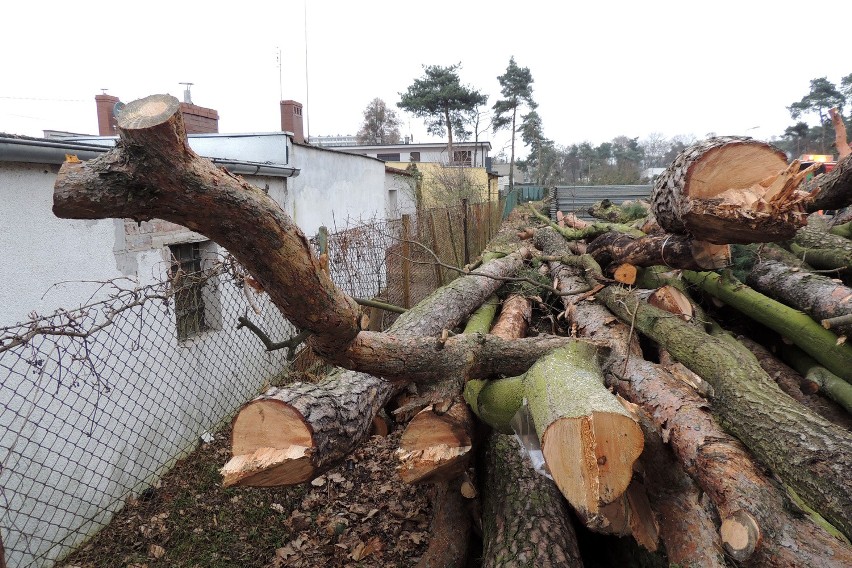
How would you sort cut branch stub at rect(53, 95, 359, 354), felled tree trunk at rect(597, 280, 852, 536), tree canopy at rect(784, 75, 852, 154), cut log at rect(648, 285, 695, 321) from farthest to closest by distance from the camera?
tree canopy at rect(784, 75, 852, 154) → cut log at rect(648, 285, 695, 321) → felled tree trunk at rect(597, 280, 852, 536) → cut branch stub at rect(53, 95, 359, 354)

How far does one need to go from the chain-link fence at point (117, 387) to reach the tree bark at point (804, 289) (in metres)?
3.23

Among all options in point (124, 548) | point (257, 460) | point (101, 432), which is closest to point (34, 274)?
point (101, 432)

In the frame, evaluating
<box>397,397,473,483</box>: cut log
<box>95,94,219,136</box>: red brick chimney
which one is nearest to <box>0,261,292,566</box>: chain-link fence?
<box>397,397,473,483</box>: cut log

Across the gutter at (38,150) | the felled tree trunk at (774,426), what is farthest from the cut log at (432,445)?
the gutter at (38,150)

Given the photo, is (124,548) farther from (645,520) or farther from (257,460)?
(645,520)

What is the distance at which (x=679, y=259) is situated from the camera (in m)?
3.85

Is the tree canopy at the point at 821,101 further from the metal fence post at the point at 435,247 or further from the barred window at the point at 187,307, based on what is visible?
the barred window at the point at 187,307

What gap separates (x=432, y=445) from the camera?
274cm

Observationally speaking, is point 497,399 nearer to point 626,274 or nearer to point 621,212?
point 626,274

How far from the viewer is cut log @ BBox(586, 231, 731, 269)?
11.9ft

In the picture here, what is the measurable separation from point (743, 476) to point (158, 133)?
260cm

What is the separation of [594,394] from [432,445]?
1.04 metres

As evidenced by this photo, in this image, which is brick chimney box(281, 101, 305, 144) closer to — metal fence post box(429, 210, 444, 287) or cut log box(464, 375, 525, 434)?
metal fence post box(429, 210, 444, 287)

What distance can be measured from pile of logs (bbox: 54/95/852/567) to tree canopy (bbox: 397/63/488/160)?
29131 mm
